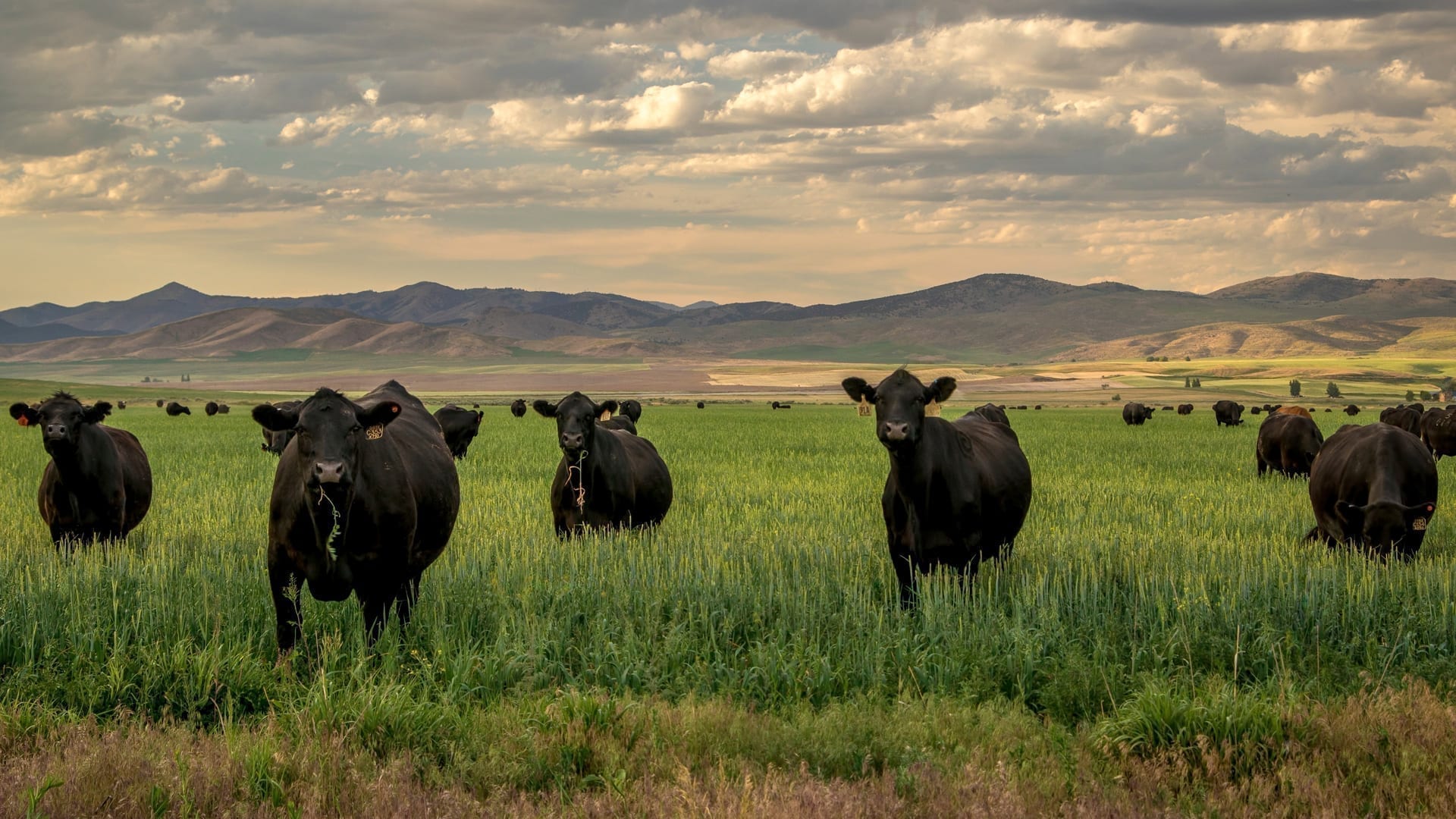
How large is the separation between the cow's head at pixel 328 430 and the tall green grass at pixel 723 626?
1.34 m

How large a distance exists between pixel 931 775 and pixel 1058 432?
158ft

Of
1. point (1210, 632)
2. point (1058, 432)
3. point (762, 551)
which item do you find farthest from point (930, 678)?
point (1058, 432)

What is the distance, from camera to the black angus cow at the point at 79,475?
13.9 meters

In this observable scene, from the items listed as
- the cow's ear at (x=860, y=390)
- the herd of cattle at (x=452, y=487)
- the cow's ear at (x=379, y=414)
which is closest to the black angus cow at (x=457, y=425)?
the herd of cattle at (x=452, y=487)

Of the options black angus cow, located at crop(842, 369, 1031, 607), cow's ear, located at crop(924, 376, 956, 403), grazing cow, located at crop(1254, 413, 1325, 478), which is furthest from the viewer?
grazing cow, located at crop(1254, 413, 1325, 478)

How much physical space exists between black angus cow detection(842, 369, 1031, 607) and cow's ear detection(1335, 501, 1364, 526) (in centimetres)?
444

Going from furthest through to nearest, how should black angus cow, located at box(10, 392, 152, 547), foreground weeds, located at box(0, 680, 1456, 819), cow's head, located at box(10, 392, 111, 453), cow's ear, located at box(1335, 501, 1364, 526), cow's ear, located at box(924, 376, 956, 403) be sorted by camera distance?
black angus cow, located at box(10, 392, 152, 547) → cow's head, located at box(10, 392, 111, 453) → cow's ear, located at box(1335, 501, 1364, 526) → cow's ear, located at box(924, 376, 956, 403) → foreground weeds, located at box(0, 680, 1456, 819)

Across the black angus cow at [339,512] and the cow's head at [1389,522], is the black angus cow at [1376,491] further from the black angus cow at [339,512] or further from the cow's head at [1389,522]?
the black angus cow at [339,512]

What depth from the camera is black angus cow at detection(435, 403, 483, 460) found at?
98.0 feet

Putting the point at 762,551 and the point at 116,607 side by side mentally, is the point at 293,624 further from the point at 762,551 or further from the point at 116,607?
the point at 762,551

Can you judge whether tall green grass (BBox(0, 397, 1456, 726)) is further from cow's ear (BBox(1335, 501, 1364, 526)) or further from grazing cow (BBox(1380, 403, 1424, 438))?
grazing cow (BBox(1380, 403, 1424, 438))

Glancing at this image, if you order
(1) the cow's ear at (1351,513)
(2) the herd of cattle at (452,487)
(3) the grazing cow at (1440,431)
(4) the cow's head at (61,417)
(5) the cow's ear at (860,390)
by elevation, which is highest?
(5) the cow's ear at (860,390)

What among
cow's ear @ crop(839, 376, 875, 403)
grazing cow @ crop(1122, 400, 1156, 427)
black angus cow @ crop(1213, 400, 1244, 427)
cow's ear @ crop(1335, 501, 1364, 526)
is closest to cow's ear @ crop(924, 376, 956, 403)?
cow's ear @ crop(839, 376, 875, 403)

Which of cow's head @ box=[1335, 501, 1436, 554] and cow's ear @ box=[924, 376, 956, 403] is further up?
cow's ear @ box=[924, 376, 956, 403]
